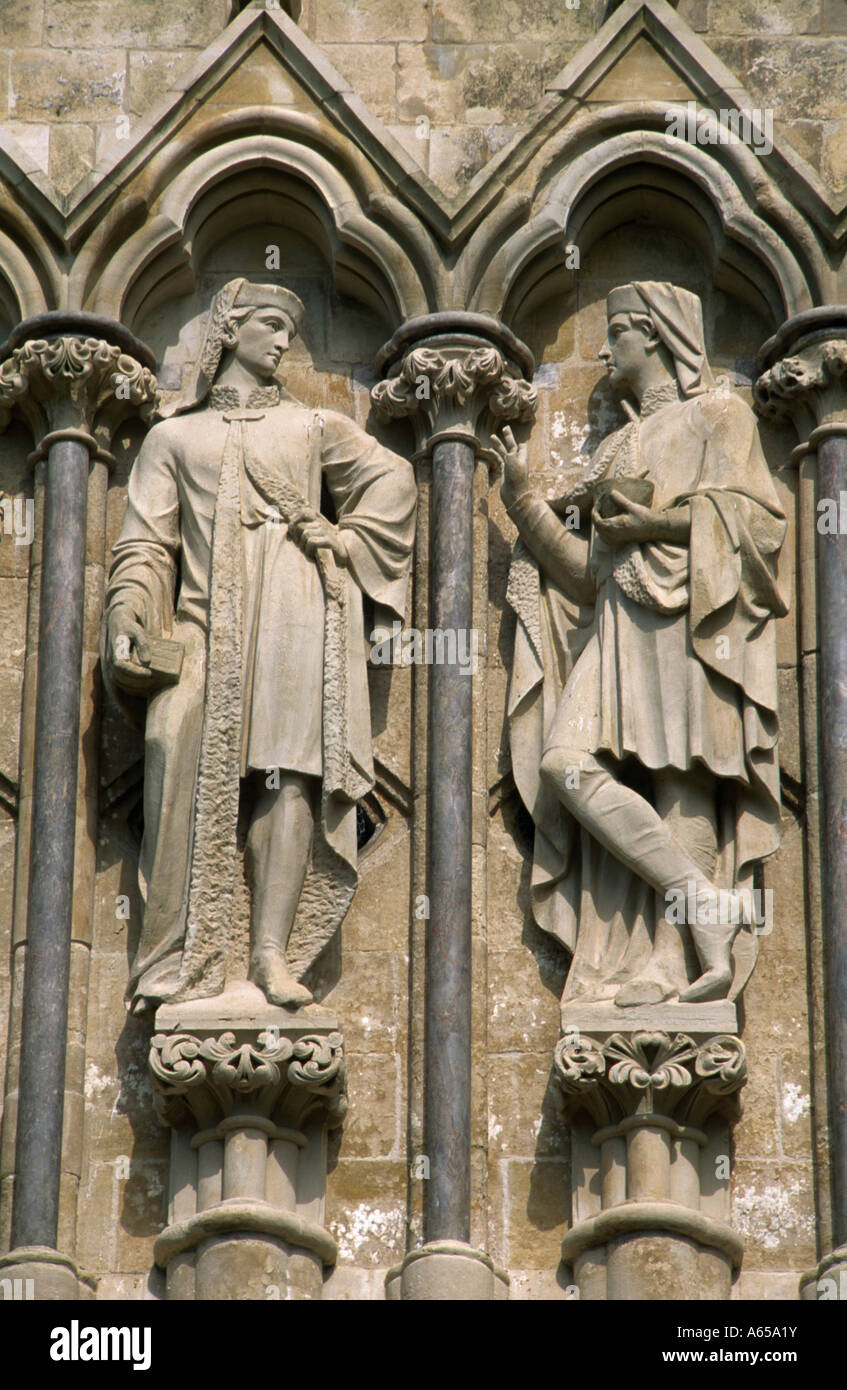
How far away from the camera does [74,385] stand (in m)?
13.8

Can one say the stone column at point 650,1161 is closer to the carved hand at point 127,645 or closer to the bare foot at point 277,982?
the bare foot at point 277,982

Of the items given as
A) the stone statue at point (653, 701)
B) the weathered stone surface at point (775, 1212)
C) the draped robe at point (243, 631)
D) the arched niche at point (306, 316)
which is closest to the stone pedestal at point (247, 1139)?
the draped robe at point (243, 631)

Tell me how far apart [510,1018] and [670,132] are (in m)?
3.81

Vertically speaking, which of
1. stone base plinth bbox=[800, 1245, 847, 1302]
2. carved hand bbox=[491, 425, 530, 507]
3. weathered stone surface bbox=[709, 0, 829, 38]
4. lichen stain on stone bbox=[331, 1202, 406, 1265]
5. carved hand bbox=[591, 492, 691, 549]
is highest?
weathered stone surface bbox=[709, 0, 829, 38]

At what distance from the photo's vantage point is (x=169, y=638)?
13.3 meters

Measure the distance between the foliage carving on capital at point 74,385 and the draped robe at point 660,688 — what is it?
5.94ft

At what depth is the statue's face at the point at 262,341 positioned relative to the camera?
1382cm

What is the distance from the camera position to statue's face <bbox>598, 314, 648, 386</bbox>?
13.9 m

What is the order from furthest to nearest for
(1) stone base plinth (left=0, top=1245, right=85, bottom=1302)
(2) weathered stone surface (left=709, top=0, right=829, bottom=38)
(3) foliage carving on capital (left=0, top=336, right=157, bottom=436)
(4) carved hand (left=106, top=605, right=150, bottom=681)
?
(2) weathered stone surface (left=709, top=0, right=829, bottom=38) < (3) foliage carving on capital (left=0, top=336, right=157, bottom=436) < (4) carved hand (left=106, top=605, right=150, bottom=681) < (1) stone base plinth (left=0, top=1245, right=85, bottom=1302)

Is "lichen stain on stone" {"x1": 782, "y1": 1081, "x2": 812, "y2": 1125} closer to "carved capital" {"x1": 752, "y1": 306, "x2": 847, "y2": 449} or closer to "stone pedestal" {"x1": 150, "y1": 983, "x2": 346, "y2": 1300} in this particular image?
"stone pedestal" {"x1": 150, "y1": 983, "x2": 346, "y2": 1300}

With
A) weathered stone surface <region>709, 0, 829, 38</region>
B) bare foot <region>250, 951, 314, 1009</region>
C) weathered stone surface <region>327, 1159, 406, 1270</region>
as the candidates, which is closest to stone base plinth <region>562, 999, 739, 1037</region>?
weathered stone surface <region>327, 1159, 406, 1270</region>

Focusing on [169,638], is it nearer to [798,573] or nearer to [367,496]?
[367,496]

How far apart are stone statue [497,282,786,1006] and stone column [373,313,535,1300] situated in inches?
8.5
